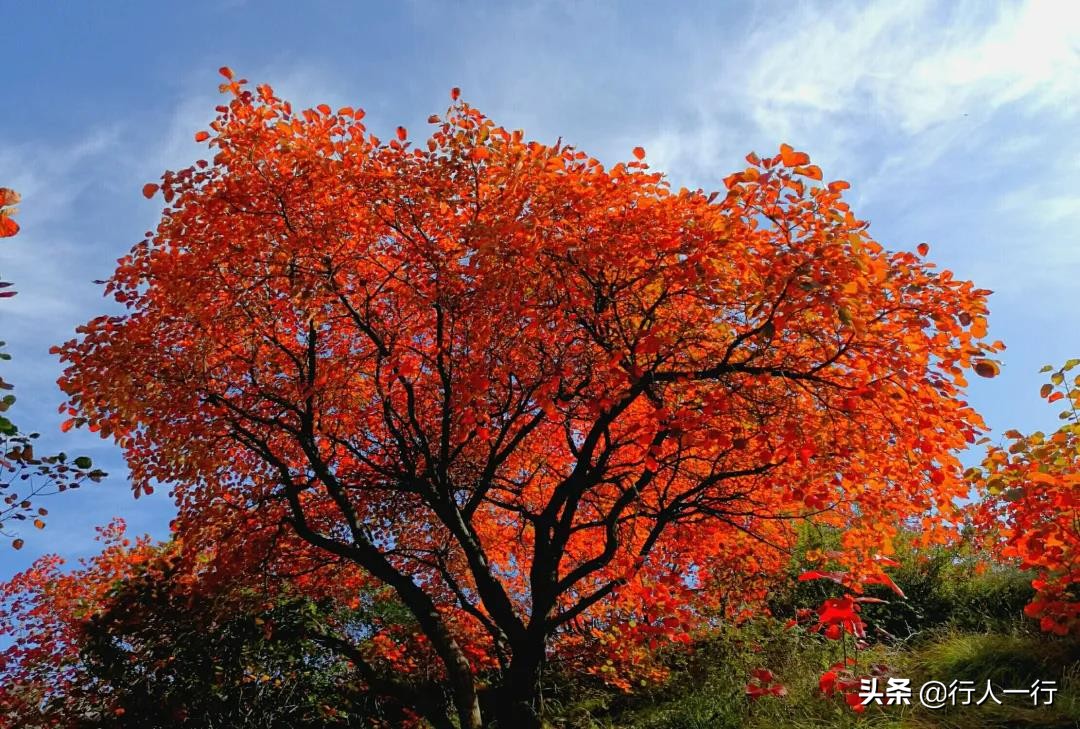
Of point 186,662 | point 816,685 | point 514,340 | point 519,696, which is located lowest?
point 816,685

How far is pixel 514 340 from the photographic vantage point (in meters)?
8.68

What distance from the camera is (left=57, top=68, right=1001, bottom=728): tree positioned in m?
7.56

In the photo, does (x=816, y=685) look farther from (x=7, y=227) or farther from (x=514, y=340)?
(x=7, y=227)

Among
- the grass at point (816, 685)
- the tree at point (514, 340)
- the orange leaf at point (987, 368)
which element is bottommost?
the grass at point (816, 685)

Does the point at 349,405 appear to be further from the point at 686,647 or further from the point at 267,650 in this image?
the point at 686,647

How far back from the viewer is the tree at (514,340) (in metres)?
7.56

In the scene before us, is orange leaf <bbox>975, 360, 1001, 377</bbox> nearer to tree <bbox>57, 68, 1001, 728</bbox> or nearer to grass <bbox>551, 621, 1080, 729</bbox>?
tree <bbox>57, 68, 1001, 728</bbox>

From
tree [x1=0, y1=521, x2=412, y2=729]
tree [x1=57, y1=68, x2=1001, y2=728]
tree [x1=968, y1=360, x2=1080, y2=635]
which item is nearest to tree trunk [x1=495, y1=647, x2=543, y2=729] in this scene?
tree [x1=57, y1=68, x2=1001, y2=728]

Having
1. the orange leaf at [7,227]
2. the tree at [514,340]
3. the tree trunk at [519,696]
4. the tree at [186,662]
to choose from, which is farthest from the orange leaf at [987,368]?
the tree at [186,662]

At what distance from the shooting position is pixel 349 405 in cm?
1095

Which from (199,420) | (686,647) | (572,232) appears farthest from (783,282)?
(686,647)

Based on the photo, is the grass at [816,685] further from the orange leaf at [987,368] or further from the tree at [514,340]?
the orange leaf at [987,368]

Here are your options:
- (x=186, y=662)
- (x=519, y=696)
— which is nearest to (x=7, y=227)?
(x=519, y=696)

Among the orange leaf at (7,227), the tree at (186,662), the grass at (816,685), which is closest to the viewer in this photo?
the orange leaf at (7,227)
